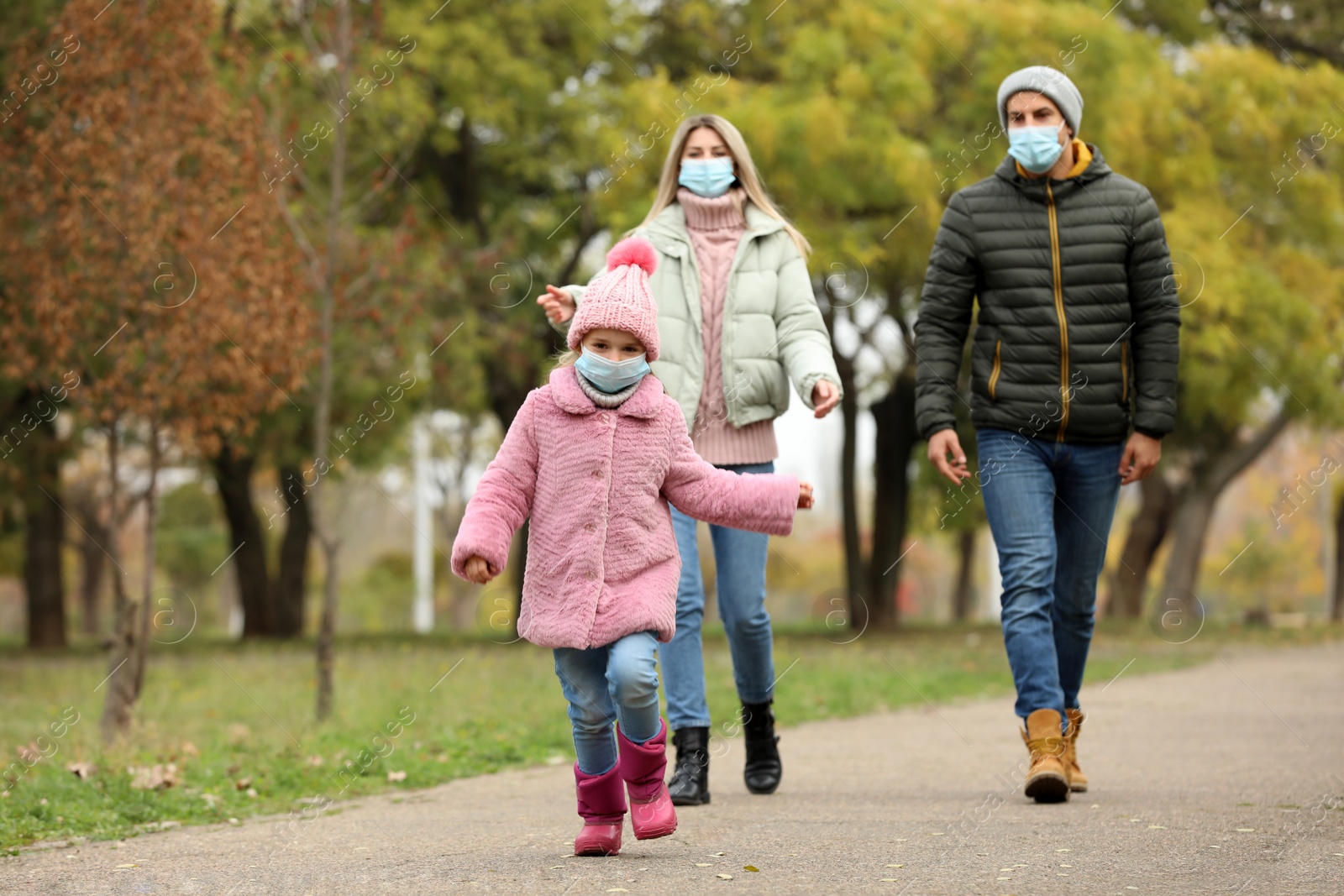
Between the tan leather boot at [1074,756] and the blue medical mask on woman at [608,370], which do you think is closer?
the blue medical mask on woman at [608,370]

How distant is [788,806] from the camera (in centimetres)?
496

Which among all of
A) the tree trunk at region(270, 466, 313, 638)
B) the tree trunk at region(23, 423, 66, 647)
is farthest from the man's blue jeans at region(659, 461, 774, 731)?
the tree trunk at region(270, 466, 313, 638)

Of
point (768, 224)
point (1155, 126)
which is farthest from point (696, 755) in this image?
point (1155, 126)

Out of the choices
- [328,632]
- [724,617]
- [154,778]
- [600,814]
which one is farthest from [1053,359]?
[328,632]

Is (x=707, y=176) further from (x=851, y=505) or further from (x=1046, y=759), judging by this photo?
(x=851, y=505)

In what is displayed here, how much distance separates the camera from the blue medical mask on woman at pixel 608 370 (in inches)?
160

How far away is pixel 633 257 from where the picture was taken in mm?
4363

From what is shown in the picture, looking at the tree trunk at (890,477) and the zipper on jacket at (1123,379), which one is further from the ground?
the tree trunk at (890,477)

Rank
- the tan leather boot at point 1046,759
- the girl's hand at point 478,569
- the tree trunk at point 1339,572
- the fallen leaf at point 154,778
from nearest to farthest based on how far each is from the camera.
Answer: the girl's hand at point 478,569, the tan leather boot at point 1046,759, the fallen leaf at point 154,778, the tree trunk at point 1339,572

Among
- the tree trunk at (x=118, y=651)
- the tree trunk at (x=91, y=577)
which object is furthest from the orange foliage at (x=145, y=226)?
the tree trunk at (x=91, y=577)

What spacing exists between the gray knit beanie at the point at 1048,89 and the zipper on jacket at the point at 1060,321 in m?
0.31

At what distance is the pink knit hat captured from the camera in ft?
A: 13.2

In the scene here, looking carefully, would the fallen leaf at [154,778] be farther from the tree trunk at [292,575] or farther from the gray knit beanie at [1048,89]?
the tree trunk at [292,575]

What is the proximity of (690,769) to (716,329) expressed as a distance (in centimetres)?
146
